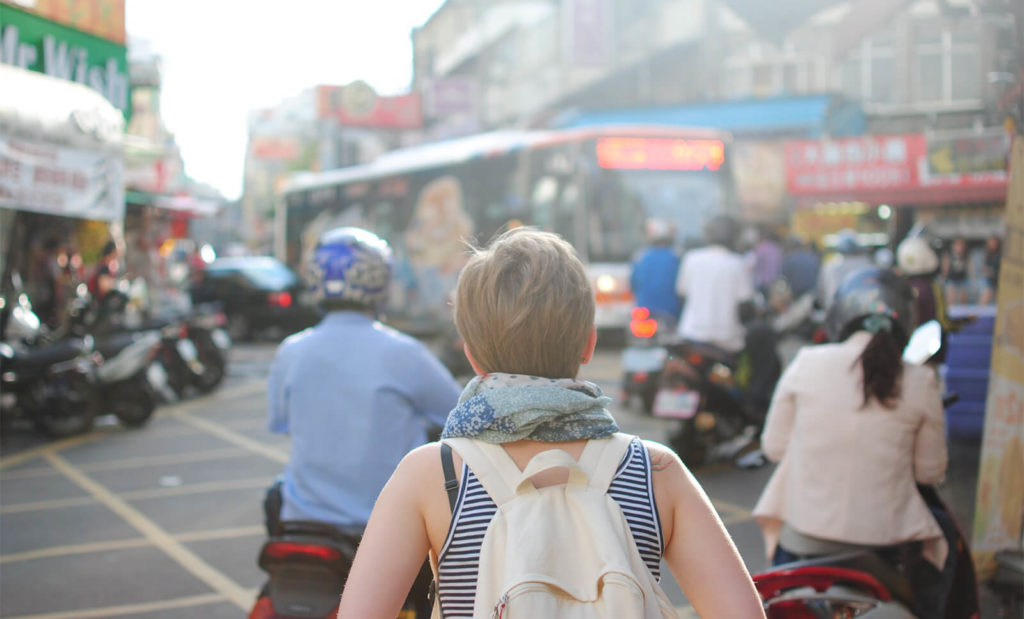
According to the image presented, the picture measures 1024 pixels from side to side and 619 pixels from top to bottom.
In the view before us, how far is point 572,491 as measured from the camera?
1.73 meters

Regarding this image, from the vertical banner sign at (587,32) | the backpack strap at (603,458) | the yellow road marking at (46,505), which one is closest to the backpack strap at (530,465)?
the backpack strap at (603,458)

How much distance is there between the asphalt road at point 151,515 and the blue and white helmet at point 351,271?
2227 millimetres

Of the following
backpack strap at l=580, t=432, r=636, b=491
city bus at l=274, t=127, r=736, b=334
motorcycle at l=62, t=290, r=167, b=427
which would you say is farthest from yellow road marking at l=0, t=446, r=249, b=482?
backpack strap at l=580, t=432, r=636, b=491

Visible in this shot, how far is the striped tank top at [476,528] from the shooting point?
70.0 inches

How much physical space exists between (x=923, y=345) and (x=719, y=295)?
173 inches

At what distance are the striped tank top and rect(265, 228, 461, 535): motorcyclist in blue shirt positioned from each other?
1.53 m

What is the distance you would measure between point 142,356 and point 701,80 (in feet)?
75.8

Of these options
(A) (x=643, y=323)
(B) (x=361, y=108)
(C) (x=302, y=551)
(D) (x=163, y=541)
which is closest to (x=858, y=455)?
(C) (x=302, y=551)

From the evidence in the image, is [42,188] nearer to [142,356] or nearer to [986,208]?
[142,356]

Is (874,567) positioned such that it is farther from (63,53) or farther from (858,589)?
(63,53)

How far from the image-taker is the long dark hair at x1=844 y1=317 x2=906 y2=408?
342 centimetres

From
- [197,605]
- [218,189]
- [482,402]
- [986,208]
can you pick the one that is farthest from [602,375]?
[218,189]

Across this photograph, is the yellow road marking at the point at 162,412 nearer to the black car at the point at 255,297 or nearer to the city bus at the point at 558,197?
the city bus at the point at 558,197

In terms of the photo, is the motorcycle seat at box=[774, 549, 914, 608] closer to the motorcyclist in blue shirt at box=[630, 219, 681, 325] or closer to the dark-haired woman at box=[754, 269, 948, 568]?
the dark-haired woman at box=[754, 269, 948, 568]
